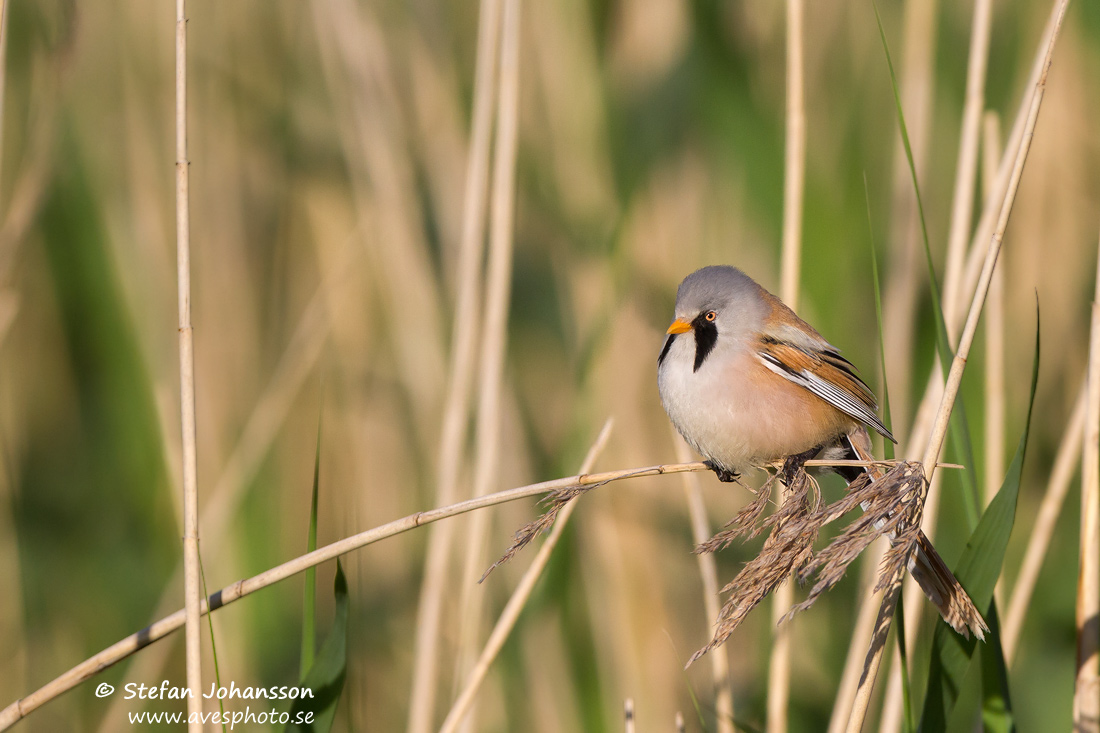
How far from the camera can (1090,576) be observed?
1962mm

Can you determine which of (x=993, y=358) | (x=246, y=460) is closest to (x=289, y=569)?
(x=246, y=460)

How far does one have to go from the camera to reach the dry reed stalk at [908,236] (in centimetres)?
290

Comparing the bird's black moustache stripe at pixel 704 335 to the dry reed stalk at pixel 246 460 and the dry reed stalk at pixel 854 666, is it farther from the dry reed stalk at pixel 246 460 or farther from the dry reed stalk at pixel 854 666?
the dry reed stalk at pixel 246 460

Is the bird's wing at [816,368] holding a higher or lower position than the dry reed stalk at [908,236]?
lower

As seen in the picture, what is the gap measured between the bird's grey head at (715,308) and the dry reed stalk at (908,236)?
0.84 m

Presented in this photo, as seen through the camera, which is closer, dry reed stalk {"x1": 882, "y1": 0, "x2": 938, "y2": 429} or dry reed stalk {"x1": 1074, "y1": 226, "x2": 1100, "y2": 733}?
dry reed stalk {"x1": 1074, "y1": 226, "x2": 1100, "y2": 733}

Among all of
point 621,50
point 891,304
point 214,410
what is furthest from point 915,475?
point 214,410

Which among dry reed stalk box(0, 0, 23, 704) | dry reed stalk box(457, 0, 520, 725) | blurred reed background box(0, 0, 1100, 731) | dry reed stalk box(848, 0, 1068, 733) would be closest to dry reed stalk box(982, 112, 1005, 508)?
blurred reed background box(0, 0, 1100, 731)

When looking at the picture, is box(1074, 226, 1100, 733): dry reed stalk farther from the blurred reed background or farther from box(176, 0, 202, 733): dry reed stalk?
box(176, 0, 202, 733): dry reed stalk

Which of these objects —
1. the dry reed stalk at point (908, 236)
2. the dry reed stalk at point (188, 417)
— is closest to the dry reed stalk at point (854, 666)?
the dry reed stalk at point (908, 236)

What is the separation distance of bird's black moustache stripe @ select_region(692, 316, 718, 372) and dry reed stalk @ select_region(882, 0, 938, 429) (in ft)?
3.01

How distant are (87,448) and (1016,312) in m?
3.54

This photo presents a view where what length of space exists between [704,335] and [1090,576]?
3.28 feet

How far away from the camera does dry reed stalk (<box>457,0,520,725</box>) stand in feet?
8.46
